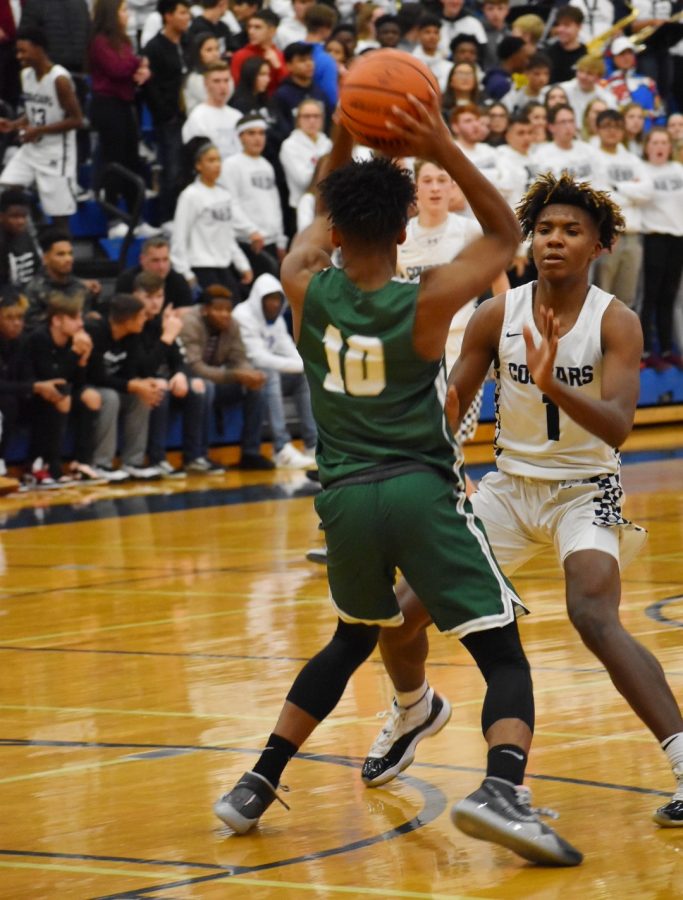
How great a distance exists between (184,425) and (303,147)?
3.01 metres

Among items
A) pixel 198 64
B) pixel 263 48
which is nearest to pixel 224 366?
pixel 198 64

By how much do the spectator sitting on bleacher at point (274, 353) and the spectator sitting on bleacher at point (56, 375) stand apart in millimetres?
1807

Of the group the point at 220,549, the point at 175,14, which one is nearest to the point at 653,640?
the point at 220,549

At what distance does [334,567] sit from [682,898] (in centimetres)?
124

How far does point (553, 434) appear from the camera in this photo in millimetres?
5059

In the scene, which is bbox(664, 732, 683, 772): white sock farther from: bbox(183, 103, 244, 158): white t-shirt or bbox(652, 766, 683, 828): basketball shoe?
bbox(183, 103, 244, 158): white t-shirt

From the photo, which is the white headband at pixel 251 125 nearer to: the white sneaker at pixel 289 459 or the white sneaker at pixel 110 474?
the white sneaker at pixel 289 459

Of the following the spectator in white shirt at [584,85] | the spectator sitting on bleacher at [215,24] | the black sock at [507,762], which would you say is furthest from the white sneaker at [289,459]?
the black sock at [507,762]

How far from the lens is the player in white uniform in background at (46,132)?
47.3 ft

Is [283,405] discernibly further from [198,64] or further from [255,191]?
[198,64]

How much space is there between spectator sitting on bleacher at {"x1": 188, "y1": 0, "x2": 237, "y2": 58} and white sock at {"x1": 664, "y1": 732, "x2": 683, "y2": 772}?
40.7 feet

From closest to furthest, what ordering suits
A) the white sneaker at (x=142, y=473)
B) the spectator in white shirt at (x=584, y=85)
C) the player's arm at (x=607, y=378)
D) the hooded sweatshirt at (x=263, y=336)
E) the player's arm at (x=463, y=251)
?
the player's arm at (x=463, y=251)
the player's arm at (x=607, y=378)
the white sneaker at (x=142, y=473)
the hooded sweatshirt at (x=263, y=336)
the spectator in white shirt at (x=584, y=85)

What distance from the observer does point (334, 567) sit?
448cm

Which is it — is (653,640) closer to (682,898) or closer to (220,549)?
(682,898)
